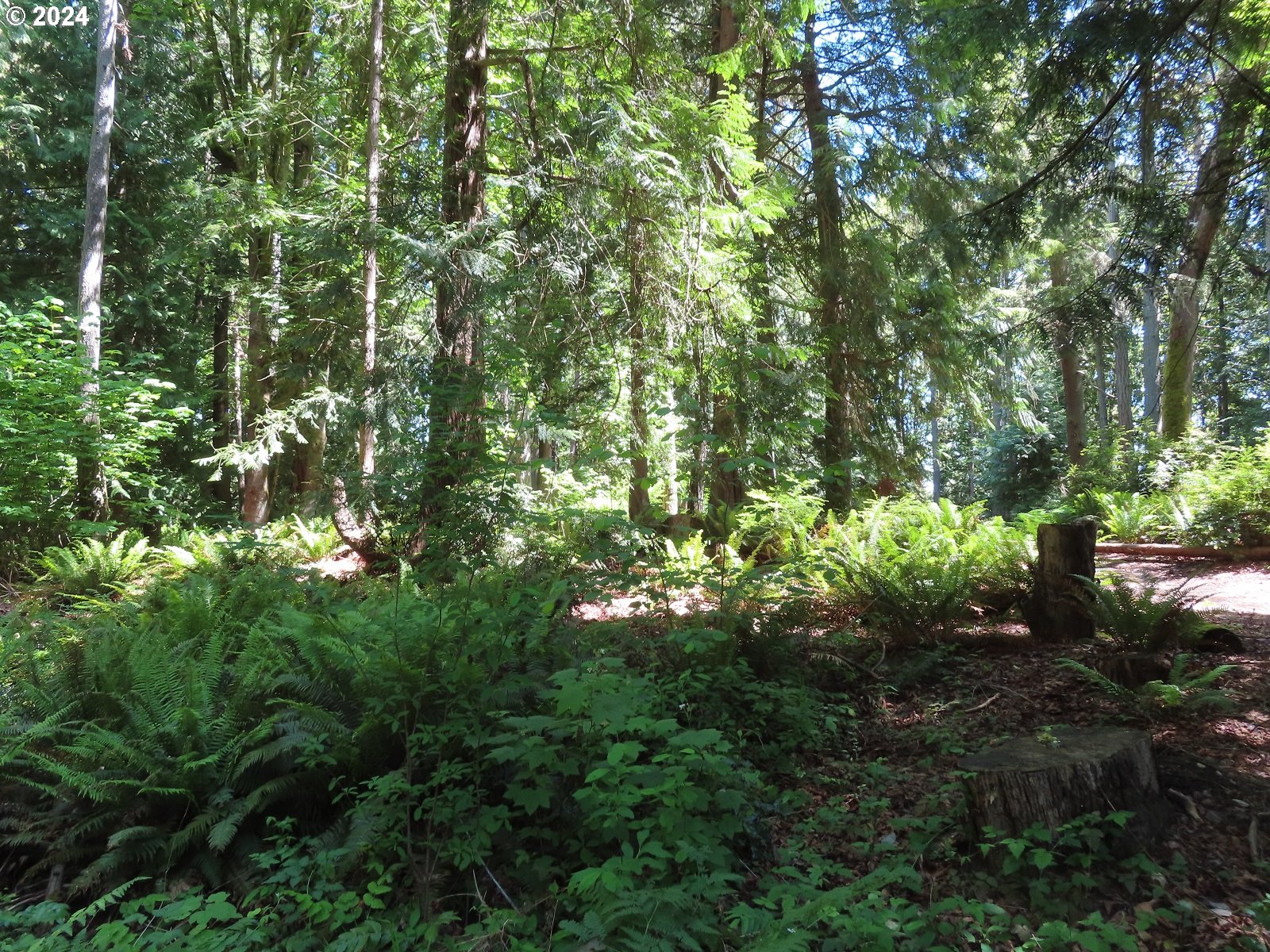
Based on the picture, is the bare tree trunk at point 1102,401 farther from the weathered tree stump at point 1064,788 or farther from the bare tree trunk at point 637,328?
the weathered tree stump at point 1064,788

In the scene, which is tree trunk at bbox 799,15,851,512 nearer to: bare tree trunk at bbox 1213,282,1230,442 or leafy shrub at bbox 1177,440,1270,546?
leafy shrub at bbox 1177,440,1270,546

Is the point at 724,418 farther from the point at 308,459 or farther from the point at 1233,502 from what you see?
the point at 308,459

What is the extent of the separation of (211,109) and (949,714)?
1634cm

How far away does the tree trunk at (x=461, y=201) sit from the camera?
14.5 feet

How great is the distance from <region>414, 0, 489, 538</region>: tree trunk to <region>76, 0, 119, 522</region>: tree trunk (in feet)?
18.5

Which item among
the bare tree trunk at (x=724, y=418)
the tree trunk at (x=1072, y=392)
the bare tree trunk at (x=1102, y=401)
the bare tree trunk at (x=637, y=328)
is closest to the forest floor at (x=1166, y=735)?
the bare tree trunk at (x=724, y=418)

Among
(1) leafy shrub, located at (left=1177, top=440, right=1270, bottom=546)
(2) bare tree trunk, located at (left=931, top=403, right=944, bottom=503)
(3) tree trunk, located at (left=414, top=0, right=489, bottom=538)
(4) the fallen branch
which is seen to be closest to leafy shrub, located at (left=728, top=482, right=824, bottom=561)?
(4) the fallen branch

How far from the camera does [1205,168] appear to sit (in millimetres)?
4520

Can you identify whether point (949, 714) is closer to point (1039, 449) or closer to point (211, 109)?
point (211, 109)

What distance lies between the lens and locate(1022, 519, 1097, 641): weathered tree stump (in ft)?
17.0

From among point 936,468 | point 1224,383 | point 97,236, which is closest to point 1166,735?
point 97,236

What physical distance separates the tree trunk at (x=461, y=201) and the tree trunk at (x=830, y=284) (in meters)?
4.45

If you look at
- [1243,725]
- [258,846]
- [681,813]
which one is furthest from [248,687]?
[1243,725]

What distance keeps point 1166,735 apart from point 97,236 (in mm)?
12238
